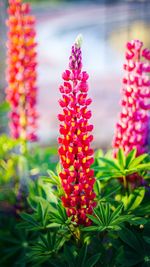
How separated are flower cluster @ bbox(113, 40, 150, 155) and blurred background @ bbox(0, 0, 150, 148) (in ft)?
6.97

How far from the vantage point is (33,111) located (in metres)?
3.05

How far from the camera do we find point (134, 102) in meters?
2.22

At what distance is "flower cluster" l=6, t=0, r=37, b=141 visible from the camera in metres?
2.85

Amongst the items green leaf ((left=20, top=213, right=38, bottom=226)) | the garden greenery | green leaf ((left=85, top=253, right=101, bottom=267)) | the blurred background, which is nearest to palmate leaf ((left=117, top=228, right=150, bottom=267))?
the garden greenery

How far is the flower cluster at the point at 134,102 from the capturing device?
2203 millimetres

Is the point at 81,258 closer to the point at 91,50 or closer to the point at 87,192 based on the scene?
the point at 87,192

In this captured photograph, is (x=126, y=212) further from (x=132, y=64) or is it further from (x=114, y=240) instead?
(x=132, y=64)

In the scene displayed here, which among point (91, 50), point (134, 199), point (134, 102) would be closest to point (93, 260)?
point (134, 199)

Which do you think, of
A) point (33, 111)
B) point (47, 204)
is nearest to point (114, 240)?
point (47, 204)

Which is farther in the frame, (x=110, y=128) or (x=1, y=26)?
(x=110, y=128)

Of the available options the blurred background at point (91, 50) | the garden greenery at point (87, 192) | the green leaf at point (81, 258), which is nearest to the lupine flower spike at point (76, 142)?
the garden greenery at point (87, 192)

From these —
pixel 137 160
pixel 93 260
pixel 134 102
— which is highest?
pixel 134 102

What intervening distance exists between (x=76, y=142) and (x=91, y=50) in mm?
8858

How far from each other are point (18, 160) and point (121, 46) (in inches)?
350
